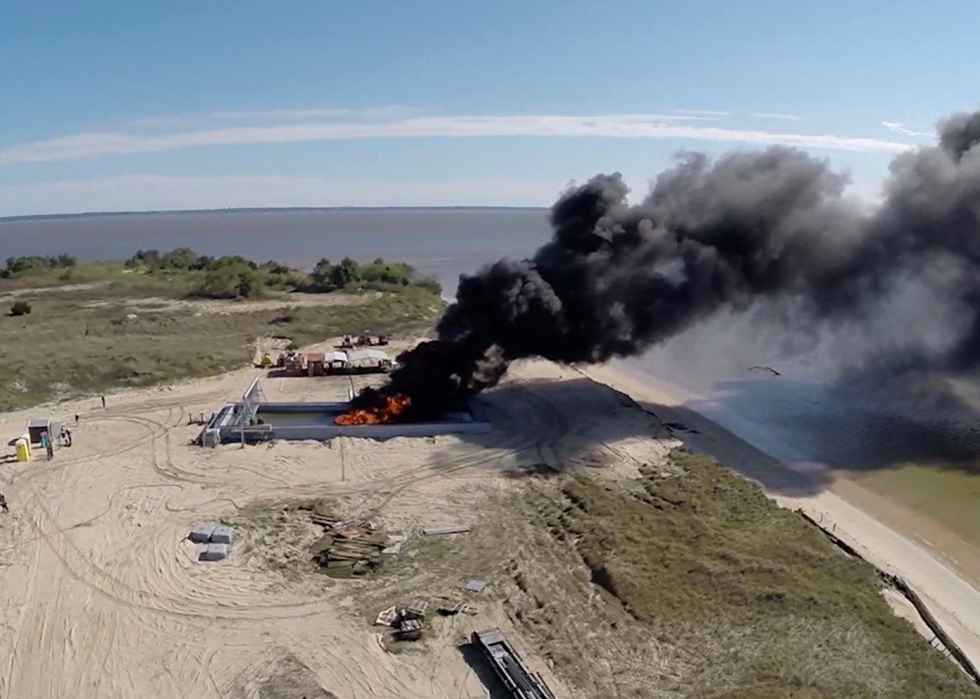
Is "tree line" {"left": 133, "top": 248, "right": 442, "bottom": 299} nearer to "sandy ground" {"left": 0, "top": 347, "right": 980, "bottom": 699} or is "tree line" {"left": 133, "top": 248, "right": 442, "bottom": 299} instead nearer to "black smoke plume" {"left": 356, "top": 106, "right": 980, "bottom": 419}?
"sandy ground" {"left": 0, "top": 347, "right": 980, "bottom": 699}

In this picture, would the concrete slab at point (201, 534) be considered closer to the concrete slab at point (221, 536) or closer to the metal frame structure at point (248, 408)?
the concrete slab at point (221, 536)

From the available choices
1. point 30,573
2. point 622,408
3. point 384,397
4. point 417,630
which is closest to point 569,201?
point 622,408

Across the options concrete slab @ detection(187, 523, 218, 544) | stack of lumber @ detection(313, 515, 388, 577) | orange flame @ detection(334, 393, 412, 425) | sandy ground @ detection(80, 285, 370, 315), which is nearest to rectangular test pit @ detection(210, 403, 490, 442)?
orange flame @ detection(334, 393, 412, 425)

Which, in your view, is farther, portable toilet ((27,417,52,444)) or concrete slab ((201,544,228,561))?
portable toilet ((27,417,52,444))

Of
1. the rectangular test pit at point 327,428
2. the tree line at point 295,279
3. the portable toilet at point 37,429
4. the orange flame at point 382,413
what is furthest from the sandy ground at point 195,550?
the tree line at point 295,279

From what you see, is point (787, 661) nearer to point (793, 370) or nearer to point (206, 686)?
point (206, 686)

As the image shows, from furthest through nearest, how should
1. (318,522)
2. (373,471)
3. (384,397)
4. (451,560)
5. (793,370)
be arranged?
(793,370)
(384,397)
(373,471)
(318,522)
(451,560)

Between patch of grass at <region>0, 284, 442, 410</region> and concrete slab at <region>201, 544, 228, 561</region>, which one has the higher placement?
patch of grass at <region>0, 284, 442, 410</region>
